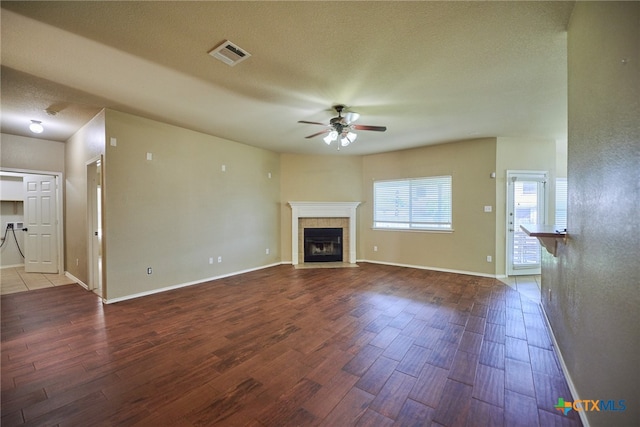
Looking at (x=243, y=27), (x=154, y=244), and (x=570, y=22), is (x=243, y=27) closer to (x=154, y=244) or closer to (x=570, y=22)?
(x=570, y=22)

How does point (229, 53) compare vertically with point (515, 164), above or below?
above

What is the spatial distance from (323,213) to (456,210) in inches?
115

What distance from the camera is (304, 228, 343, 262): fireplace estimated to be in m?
6.33

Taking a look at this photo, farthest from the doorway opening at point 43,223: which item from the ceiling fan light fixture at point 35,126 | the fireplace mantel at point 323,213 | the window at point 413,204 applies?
the window at point 413,204

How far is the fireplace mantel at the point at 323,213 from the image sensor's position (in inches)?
243

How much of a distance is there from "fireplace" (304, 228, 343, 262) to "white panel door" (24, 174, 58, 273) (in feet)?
17.2

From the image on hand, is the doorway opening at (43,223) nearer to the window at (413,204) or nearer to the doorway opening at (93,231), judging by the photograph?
the doorway opening at (93,231)

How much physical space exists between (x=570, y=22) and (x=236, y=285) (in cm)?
497

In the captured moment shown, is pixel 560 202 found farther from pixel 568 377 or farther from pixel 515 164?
pixel 568 377

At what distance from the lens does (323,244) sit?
6.40m

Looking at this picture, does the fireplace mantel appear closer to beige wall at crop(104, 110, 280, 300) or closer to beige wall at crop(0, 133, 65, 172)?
beige wall at crop(104, 110, 280, 300)

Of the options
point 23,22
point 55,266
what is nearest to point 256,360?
point 23,22

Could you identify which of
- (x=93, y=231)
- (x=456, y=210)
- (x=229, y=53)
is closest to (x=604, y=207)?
(x=229, y=53)

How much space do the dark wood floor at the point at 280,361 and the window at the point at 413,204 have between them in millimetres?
1978
